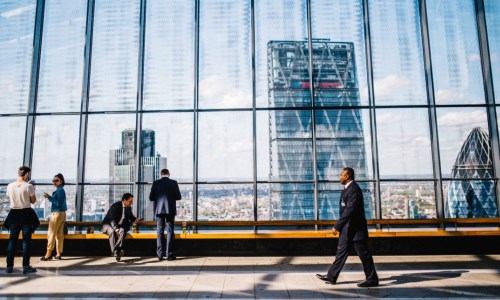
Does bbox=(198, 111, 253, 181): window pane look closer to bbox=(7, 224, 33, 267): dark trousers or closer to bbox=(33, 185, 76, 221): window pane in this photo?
bbox=(33, 185, 76, 221): window pane

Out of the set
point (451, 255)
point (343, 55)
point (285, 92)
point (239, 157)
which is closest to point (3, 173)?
point (239, 157)

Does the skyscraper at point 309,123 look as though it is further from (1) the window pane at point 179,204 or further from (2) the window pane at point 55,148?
(2) the window pane at point 55,148

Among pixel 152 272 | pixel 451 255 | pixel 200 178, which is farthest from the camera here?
pixel 200 178

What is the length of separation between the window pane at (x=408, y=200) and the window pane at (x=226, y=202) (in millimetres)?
2428

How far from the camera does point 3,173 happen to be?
20.3ft

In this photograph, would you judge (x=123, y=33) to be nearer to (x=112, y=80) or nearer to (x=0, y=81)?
(x=112, y=80)

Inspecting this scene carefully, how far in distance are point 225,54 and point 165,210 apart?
3290 millimetres

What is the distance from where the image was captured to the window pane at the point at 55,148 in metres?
6.11

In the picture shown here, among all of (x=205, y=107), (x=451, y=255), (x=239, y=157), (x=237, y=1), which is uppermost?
(x=237, y=1)

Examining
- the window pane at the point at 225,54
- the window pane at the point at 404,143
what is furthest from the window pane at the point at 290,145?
the window pane at the point at 404,143

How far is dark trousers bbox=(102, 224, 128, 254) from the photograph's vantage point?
507cm

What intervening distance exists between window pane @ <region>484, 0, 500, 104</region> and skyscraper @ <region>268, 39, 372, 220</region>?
2617 millimetres

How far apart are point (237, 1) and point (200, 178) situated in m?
3.70

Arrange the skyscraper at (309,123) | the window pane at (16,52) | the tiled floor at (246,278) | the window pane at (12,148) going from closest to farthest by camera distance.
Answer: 1. the tiled floor at (246,278)
2. the skyscraper at (309,123)
3. the window pane at (12,148)
4. the window pane at (16,52)
